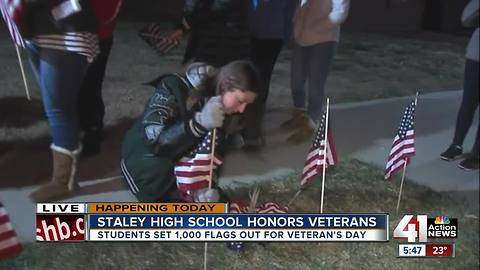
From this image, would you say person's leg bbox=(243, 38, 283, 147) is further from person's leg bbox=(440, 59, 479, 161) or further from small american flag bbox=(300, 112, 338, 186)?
person's leg bbox=(440, 59, 479, 161)

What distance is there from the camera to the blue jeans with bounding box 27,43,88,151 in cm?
125

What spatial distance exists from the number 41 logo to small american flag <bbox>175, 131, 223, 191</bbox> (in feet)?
1.80

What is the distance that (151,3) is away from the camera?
1.27 m

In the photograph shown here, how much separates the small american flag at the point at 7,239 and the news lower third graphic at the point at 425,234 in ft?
3.40

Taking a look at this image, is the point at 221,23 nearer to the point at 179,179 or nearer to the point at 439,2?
the point at 179,179

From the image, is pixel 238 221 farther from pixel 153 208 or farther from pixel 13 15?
pixel 13 15

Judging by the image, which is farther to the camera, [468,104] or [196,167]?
[468,104]

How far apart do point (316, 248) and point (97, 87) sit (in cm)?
76

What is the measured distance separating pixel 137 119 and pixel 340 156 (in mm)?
581

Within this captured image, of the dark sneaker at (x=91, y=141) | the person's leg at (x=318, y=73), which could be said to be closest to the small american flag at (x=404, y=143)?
the person's leg at (x=318, y=73)

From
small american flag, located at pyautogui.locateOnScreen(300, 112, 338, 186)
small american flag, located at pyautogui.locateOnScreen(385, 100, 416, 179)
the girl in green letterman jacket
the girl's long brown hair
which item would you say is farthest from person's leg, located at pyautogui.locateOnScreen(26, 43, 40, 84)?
small american flag, located at pyautogui.locateOnScreen(385, 100, 416, 179)

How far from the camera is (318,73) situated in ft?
4.60

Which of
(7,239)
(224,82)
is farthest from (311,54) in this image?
(7,239)

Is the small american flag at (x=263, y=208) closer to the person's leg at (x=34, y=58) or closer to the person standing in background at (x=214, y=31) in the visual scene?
the person standing in background at (x=214, y=31)
